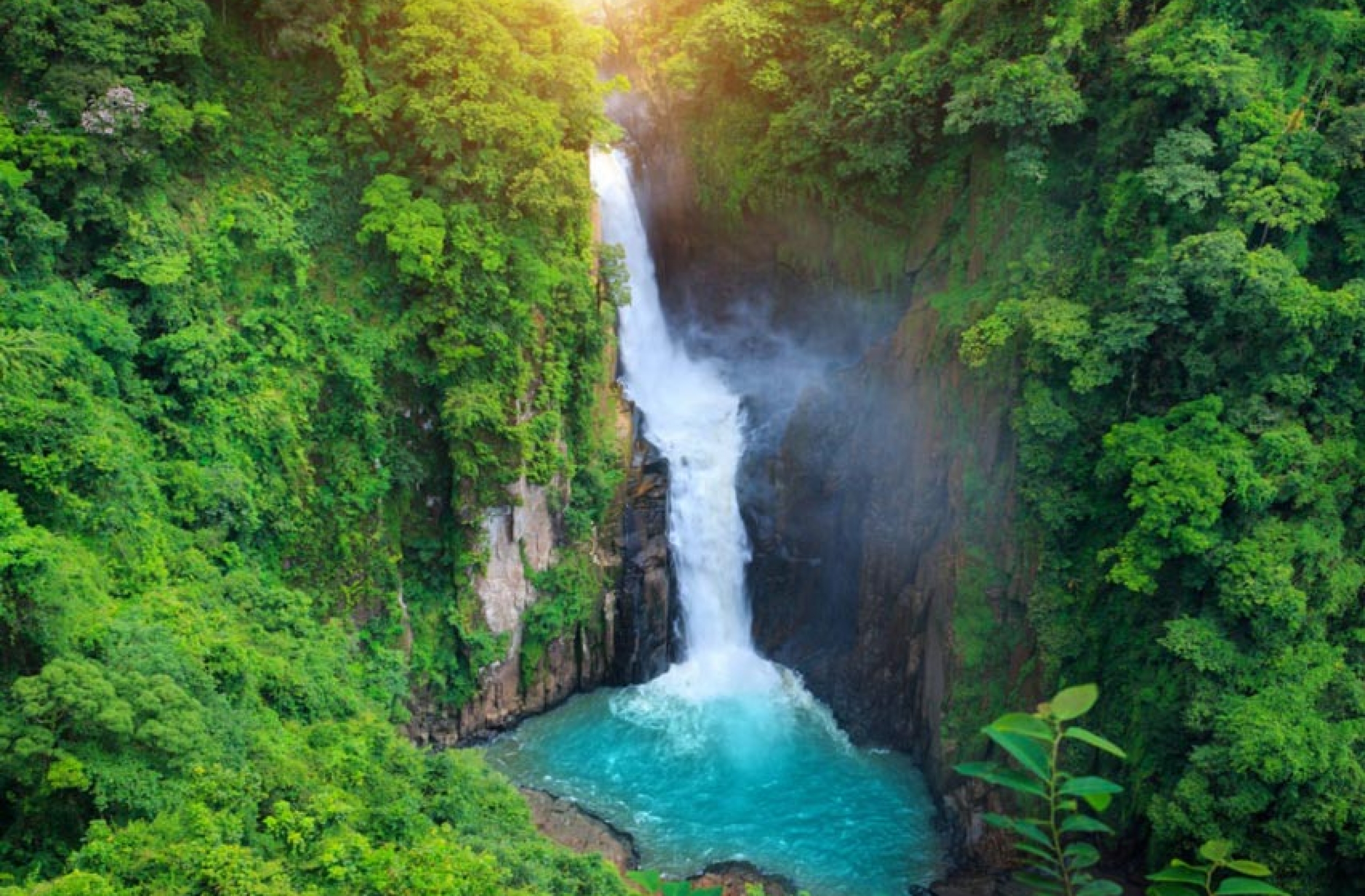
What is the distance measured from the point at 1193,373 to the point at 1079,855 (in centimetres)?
1204

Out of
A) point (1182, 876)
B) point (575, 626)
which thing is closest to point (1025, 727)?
point (1182, 876)

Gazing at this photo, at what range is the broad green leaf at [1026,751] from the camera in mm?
2340

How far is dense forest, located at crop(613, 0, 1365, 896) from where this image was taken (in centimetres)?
1165

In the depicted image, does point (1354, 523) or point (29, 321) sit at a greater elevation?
point (29, 321)

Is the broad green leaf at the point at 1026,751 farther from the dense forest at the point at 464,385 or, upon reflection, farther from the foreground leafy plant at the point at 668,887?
the dense forest at the point at 464,385

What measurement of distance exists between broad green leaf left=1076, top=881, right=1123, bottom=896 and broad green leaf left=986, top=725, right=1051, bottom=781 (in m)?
0.30

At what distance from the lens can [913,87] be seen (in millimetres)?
16141

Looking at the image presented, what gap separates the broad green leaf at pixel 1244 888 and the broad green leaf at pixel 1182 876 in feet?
0.56

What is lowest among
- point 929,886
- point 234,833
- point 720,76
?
point 929,886

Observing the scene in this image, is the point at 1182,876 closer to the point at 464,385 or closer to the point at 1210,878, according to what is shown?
the point at 1210,878

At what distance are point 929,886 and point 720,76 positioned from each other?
15336 millimetres

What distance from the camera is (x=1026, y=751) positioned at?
246 cm

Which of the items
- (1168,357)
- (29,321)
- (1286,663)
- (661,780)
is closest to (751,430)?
(661,780)

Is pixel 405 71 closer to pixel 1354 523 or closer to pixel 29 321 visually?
pixel 29 321
